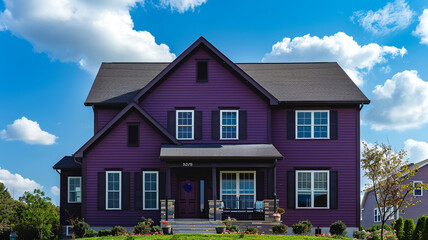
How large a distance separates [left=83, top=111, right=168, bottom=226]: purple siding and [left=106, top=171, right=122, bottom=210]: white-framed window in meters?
0.29

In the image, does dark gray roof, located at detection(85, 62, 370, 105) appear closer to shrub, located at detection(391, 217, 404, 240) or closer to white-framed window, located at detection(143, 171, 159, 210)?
white-framed window, located at detection(143, 171, 159, 210)

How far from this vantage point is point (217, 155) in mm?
25062

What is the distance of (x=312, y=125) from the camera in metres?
28.2

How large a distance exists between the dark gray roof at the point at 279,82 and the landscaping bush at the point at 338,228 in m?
6.48

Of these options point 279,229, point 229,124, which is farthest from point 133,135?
point 279,229

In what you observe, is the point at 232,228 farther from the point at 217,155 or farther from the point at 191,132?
the point at 191,132

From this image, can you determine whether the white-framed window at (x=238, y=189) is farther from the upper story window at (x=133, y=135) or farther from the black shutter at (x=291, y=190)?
the upper story window at (x=133, y=135)

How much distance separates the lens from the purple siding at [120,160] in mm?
26438

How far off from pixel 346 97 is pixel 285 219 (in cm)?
738

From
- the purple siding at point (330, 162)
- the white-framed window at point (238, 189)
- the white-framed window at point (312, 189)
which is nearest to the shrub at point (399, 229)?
the purple siding at point (330, 162)

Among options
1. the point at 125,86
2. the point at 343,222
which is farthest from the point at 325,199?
the point at 125,86

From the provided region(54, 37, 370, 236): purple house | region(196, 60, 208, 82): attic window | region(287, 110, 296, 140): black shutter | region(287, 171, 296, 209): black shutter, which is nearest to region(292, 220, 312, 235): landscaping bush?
region(54, 37, 370, 236): purple house

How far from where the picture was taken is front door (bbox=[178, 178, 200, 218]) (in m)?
27.0

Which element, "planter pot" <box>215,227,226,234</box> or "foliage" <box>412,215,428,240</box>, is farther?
"foliage" <box>412,215,428,240</box>
